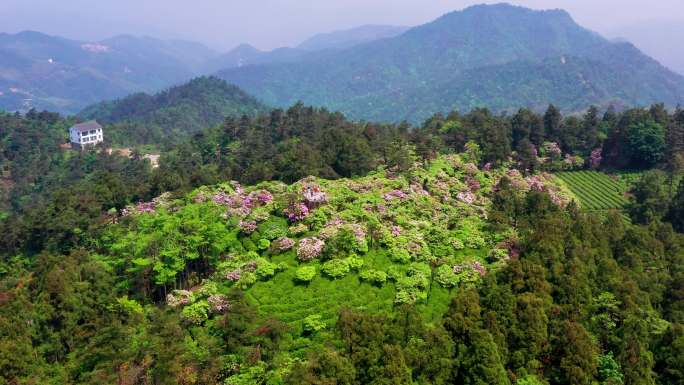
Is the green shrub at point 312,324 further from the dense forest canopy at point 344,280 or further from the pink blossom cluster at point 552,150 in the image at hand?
the pink blossom cluster at point 552,150

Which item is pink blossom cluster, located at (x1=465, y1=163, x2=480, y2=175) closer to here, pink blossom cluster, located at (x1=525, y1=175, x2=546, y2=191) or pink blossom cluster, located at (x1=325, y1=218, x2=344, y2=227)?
pink blossom cluster, located at (x1=525, y1=175, x2=546, y2=191)

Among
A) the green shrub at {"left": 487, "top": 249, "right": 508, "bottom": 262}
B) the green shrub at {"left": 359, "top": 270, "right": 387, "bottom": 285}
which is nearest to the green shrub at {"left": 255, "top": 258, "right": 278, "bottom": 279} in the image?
the green shrub at {"left": 359, "top": 270, "right": 387, "bottom": 285}

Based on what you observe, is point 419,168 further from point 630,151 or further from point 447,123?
point 630,151

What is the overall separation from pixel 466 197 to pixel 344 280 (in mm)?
13576

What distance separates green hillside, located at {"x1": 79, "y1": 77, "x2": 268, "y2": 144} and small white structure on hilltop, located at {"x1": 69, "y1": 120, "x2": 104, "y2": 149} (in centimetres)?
2121

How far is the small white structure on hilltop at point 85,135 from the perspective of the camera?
78500 mm

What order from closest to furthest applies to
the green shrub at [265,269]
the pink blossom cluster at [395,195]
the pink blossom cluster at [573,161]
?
the green shrub at [265,269]
the pink blossom cluster at [395,195]
the pink blossom cluster at [573,161]

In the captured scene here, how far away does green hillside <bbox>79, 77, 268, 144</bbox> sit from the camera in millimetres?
119375

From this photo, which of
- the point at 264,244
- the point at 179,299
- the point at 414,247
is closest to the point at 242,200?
the point at 264,244

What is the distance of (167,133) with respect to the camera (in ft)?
360

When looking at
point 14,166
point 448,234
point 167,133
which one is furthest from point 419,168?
point 167,133

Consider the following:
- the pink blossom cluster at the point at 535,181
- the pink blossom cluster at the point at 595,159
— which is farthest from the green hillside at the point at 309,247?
the pink blossom cluster at the point at 595,159

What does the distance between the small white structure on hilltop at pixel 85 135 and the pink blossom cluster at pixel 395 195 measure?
63.5 m

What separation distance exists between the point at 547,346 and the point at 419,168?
63.4 feet
